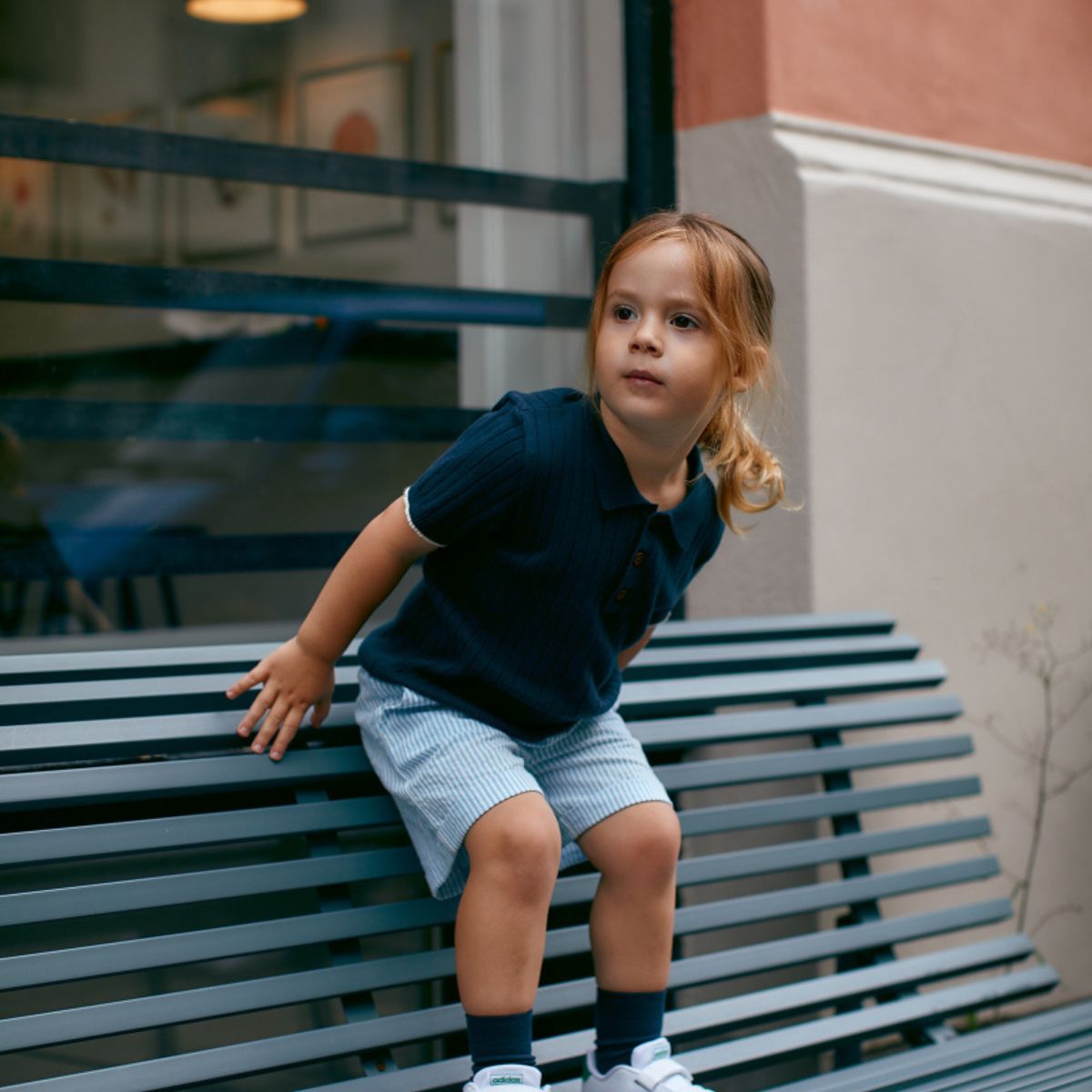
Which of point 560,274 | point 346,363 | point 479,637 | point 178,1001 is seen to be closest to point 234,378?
point 346,363

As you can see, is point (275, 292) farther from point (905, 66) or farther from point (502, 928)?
point (502, 928)

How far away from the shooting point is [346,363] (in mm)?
3404

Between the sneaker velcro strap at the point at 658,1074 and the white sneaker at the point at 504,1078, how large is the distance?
178mm

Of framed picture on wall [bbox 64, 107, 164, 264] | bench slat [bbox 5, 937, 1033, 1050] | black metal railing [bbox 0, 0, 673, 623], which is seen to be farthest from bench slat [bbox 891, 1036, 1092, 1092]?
framed picture on wall [bbox 64, 107, 164, 264]

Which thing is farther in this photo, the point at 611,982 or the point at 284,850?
the point at 284,850

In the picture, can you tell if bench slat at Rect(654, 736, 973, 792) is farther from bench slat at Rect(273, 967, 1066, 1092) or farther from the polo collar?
the polo collar

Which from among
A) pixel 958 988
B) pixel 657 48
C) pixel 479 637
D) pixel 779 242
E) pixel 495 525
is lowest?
pixel 958 988

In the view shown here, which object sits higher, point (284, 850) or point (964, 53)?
point (964, 53)

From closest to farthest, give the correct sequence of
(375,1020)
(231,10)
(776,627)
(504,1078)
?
(504,1078) → (375,1020) → (776,627) → (231,10)

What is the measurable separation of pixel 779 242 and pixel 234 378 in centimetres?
120

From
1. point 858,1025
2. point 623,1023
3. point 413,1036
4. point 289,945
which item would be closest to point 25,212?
point 289,945

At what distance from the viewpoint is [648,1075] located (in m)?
2.09

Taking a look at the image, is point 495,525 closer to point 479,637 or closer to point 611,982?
point 479,637

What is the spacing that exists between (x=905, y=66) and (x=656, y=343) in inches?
71.6
